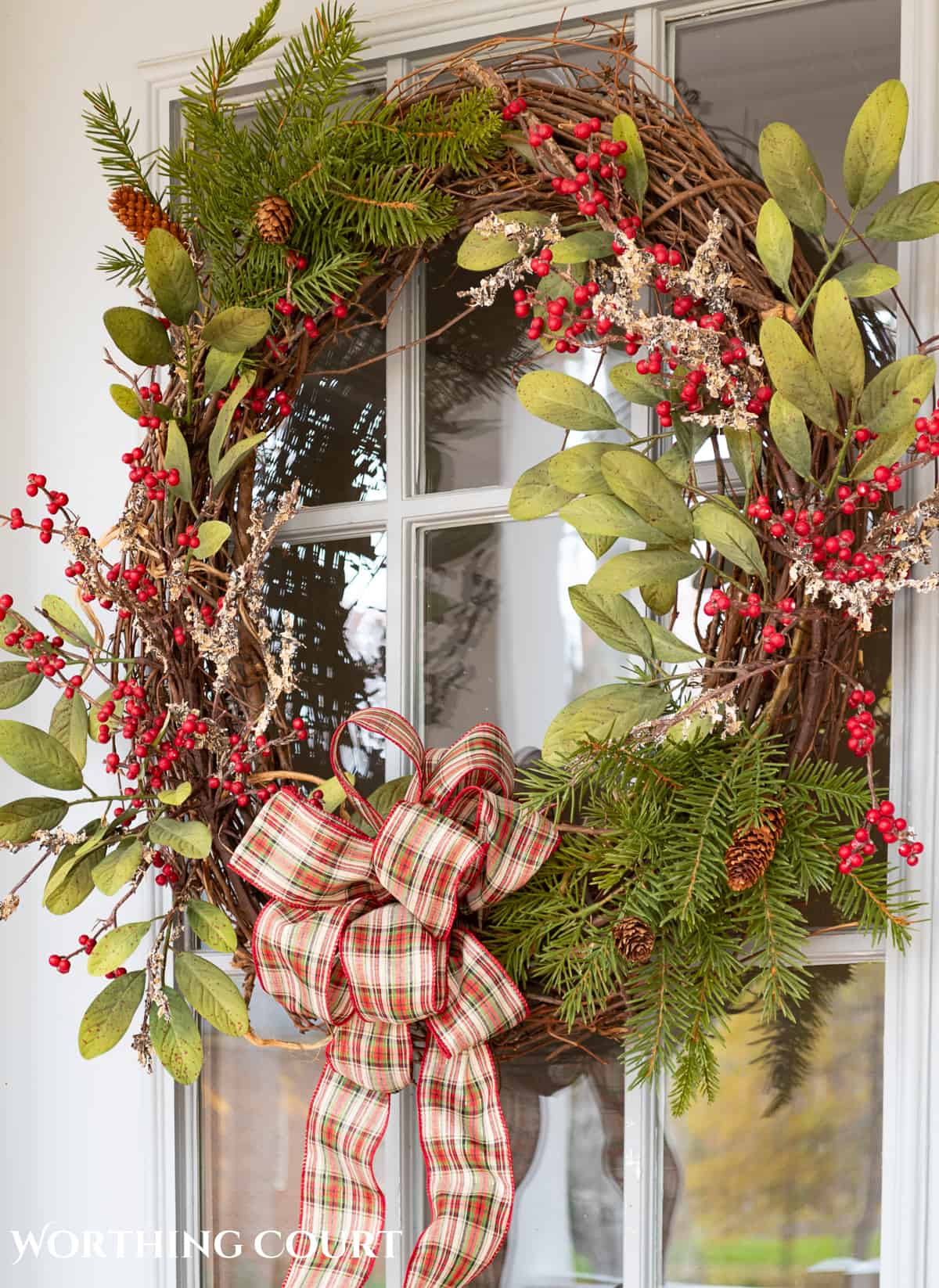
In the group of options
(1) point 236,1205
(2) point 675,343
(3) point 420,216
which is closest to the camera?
(2) point 675,343

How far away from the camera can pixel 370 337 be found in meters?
1.23

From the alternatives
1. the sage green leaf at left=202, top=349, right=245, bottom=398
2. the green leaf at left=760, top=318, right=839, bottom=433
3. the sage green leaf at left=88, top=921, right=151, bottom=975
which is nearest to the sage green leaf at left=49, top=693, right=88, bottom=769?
the sage green leaf at left=88, top=921, right=151, bottom=975

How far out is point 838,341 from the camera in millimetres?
846

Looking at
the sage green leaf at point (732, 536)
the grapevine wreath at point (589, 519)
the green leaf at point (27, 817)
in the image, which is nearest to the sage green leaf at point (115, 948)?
the grapevine wreath at point (589, 519)

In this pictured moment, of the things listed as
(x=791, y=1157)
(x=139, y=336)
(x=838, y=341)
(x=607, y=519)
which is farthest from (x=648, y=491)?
(x=791, y=1157)

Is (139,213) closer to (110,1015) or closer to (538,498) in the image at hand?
(538,498)

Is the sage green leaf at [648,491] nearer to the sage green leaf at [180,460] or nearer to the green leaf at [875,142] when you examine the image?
the green leaf at [875,142]

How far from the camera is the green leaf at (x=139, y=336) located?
3.47 ft

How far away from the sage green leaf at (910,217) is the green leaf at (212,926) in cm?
73

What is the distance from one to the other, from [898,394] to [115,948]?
0.75 metres

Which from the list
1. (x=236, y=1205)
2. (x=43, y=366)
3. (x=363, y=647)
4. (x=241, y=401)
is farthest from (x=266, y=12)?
(x=236, y=1205)

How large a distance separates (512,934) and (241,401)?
1.73 ft

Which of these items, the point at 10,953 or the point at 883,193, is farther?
the point at 10,953

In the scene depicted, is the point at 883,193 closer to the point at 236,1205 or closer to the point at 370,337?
the point at 370,337
